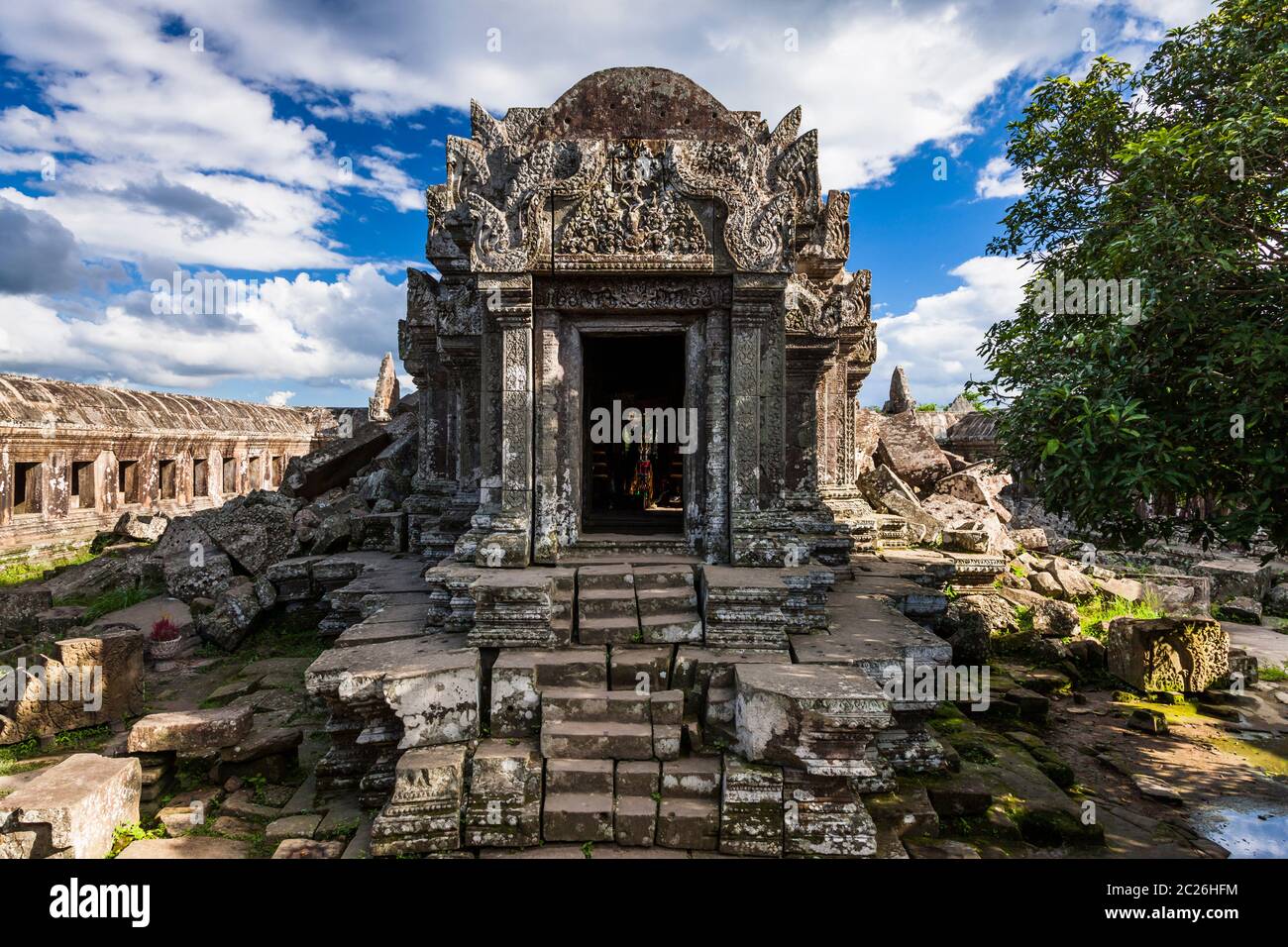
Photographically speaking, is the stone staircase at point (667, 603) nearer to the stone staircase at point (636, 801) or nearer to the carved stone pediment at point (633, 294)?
the stone staircase at point (636, 801)

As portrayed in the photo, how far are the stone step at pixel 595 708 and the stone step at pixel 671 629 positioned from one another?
600 mm

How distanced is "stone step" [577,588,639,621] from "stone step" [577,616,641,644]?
0.42 feet

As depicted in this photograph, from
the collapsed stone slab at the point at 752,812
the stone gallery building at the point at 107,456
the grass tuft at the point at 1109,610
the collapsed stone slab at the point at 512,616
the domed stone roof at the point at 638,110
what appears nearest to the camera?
the collapsed stone slab at the point at 752,812

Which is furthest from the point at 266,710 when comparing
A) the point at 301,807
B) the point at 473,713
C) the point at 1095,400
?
the point at 1095,400

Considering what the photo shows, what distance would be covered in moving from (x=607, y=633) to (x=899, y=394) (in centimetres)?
1525

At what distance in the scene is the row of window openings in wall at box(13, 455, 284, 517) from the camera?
41.2ft

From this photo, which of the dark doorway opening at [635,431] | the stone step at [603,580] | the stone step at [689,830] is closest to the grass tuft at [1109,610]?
the dark doorway opening at [635,431]

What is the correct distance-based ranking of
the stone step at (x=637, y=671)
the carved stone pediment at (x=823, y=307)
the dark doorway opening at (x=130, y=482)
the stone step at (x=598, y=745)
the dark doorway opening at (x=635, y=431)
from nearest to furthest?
the stone step at (x=598, y=745) < the stone step at (x=637, y=671) < the carved stone pediment at (x=823, y=307) < the dark doorway opening at (x=635, y=431) < the dark doorway opening at (x=130, y=482)

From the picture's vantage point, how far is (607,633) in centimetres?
491

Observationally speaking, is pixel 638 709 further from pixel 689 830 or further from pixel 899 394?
pixel 899 394

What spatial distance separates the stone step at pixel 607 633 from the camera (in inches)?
193

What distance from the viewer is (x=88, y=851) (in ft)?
13.2

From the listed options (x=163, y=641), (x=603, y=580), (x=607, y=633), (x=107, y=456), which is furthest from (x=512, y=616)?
(x=107, y=456)

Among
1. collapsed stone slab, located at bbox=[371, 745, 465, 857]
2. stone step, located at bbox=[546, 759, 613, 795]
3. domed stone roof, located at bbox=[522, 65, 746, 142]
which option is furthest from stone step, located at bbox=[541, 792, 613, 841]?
domed stone roof, located at bbox=[522, 65, 746, 142]
